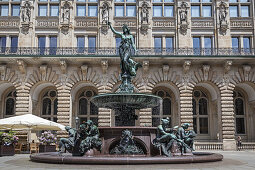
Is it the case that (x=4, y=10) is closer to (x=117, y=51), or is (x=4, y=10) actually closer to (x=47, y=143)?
(x=117, y=51)

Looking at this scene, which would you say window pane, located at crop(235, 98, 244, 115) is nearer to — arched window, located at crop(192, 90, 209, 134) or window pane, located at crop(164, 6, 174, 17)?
arched window, located at crop(192, 90, 209, 134)

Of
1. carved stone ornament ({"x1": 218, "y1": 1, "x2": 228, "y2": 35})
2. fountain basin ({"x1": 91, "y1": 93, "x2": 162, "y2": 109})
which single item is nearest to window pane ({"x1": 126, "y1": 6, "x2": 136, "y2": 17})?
carved stone ornament ({"x1": 218, "y1": 1, "x2": 228, "y2": 35})

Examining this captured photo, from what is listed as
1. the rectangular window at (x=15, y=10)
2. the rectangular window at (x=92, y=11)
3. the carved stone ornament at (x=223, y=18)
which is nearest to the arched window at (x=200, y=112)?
the carved stone ornament at (x=223, y=18)

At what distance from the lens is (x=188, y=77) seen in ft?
99.1

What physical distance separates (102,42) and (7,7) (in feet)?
35.9

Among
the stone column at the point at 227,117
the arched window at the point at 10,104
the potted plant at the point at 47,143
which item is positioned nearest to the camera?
the potted plant at the point at 47,143

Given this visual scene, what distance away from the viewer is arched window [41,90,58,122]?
32281 mm

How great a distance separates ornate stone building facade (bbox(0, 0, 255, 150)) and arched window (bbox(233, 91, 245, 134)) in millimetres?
105

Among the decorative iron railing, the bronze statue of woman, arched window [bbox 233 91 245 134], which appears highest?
the decorative iron railing

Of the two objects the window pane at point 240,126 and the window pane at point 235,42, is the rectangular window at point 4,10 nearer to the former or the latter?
the window pane at point 235,42

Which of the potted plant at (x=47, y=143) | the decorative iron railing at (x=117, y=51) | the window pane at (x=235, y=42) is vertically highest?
the window pane at (x=235, y=42)

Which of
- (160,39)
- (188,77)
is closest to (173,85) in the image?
(188,77)

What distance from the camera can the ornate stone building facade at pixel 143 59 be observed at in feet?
97.4

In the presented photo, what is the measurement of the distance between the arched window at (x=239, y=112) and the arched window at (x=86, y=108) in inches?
583
